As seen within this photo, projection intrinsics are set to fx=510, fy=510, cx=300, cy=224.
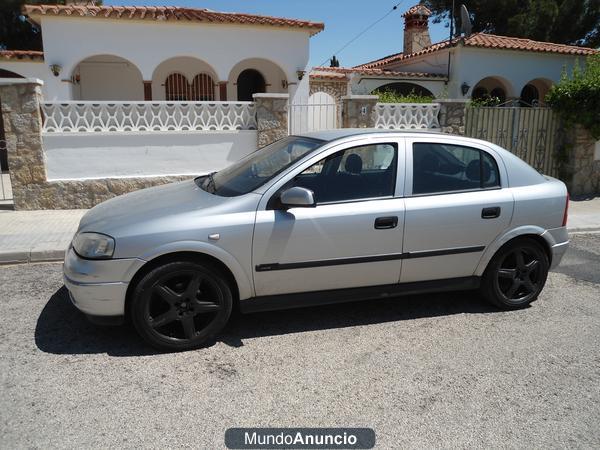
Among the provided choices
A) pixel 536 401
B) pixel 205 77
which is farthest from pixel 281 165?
pixel 205 77

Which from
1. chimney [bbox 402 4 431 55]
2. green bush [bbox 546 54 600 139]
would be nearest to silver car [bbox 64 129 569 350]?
green bush [bbox 546 54 600 139]

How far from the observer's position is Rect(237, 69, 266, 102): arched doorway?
16797 millimetres

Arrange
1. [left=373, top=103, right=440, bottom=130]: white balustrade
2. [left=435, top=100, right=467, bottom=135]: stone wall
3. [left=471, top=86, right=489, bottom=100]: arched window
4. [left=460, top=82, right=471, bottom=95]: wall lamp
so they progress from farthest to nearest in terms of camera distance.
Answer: [left=471, top=86, right=489, bottom=100]: arched window, [left=460, top=82, right=471, bottom=95]: wall lamp, [left=435, top=100, right=467, bottom=135]: stone wall, [left=373, top=103, right=440, bottom=130]: white balustrade

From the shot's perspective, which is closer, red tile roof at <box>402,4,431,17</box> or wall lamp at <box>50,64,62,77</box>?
wall lamp at <box>50,64,62,77</box>

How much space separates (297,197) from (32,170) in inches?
269

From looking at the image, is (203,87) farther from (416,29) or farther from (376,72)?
(416,29)

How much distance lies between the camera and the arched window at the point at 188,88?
1645 centimetres

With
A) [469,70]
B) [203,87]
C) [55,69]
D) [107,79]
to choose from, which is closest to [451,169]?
[55,69]

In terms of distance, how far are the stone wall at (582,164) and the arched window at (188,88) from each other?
10499mm

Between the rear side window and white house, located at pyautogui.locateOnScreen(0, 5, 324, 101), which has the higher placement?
white house, located at pyautogui.locateOnScreen(0, 5, 324, 101)

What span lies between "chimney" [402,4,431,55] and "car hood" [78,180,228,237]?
21987 millimetres

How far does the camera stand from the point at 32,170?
8.86m

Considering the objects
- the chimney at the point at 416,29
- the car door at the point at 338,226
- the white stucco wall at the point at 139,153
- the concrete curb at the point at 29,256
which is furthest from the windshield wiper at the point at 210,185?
the chimney at the point at 416,29

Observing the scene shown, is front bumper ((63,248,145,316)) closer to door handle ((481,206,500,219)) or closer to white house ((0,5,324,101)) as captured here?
door handle ((481,206,500,219))
